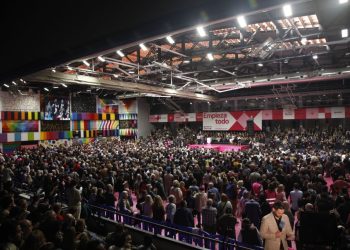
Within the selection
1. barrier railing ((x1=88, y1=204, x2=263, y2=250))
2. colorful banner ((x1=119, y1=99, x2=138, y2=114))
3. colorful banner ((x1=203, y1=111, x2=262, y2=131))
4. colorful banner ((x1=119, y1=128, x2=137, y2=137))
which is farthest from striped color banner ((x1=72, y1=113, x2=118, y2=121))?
barrier railing ((x1=88, y1=204, x2=263, y2=250))

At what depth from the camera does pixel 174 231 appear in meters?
6.11

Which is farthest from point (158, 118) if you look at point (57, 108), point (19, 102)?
point (19, 102)

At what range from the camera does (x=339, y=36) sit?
369 inches

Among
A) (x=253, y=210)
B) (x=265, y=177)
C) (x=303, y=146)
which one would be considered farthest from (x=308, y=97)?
(x=253, y=210)

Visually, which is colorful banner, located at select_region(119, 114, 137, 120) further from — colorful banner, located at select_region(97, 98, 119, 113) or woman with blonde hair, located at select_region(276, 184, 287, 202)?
woman with blonde hair, located at select_region(276, 184, 287, 202)

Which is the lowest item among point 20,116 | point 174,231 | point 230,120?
point 174,231

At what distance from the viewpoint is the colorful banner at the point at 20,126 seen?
23484 millimetres

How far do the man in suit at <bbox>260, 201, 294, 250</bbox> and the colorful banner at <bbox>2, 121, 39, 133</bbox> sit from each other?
24.2 m

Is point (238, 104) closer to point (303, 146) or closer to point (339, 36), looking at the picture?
point (303, 146)

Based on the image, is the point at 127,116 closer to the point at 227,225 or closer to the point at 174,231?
the point at 174,231

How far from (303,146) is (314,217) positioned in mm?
18906

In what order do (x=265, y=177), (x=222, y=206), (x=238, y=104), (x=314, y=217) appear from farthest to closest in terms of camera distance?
(x=238, y=104) → (x=265, y=177) → (x=222, y=206) → (x=314, y=217)

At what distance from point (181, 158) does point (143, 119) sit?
21681mm

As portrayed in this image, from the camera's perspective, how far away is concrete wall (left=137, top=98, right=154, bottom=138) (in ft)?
112
